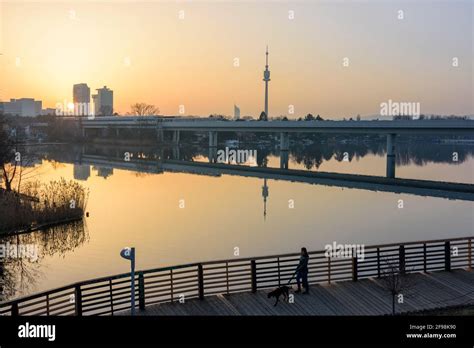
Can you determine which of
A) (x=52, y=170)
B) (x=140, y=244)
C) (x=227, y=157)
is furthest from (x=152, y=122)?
(x=140, y=244)

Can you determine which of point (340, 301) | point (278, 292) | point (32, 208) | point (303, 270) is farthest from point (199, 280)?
point (32, 208)

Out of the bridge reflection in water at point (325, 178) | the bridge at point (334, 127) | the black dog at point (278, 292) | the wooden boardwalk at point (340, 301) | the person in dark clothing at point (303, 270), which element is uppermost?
the bridge at point (334, 127)

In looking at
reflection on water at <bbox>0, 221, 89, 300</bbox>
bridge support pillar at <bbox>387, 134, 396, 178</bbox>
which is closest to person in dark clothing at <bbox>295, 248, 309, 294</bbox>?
reflection on water at <bbox>0, 221, 89, 300</bbox>

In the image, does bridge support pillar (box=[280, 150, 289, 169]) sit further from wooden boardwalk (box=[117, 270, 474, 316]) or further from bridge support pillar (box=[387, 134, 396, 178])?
wooden boardwalk (box=[117, 270, 474, 316])

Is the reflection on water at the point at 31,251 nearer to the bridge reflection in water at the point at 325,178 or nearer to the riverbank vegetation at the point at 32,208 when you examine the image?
the riverbank vegetation at the point at 32,208

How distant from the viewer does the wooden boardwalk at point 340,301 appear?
13.3 metres

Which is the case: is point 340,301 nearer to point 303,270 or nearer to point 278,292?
point 303,270

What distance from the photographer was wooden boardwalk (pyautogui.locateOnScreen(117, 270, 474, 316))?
13297 mm

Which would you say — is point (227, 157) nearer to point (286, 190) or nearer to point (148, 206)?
point (286, 190)

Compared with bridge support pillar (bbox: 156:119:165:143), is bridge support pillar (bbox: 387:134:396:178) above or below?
below

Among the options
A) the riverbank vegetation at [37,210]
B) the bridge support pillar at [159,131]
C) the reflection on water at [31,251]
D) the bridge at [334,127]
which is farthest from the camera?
the bridge support pillar at [159,131]

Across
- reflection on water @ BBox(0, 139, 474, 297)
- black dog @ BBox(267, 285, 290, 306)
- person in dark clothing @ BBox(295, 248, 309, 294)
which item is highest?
person in dark clothing @ BBox(295, 248, 309, 294)

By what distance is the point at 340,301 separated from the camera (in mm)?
14031

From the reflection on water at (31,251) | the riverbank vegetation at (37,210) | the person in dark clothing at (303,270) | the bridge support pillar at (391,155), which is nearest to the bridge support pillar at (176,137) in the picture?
the bridge support pillar at (391,155)
